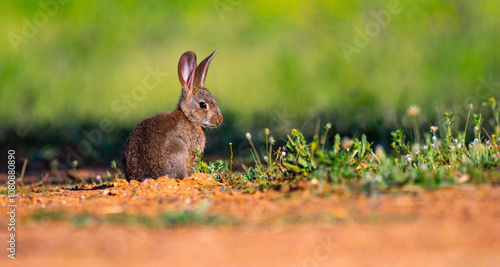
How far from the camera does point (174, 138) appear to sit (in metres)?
6.19

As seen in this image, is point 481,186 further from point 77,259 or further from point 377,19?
point 377,19

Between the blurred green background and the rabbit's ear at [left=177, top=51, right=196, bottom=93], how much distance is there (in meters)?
1.62

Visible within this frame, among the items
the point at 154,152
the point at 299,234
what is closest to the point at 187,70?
the point at 154,152

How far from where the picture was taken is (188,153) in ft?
20.6

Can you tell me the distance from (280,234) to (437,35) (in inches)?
414

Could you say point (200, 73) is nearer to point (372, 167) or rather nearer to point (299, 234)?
point (372, 167)

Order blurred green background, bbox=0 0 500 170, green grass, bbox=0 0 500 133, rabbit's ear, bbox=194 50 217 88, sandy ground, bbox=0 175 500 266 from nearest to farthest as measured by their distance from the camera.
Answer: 1. sandy ground, bbox=0 175 500 266
2. rabbit's ear, bbox=194 50 217 88
3. blurred green background, bbox=0 0 500 170
4. green grass, bbox=0 0 500 133

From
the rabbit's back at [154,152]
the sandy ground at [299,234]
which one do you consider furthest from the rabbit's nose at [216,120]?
the sandy ground at [299,234]

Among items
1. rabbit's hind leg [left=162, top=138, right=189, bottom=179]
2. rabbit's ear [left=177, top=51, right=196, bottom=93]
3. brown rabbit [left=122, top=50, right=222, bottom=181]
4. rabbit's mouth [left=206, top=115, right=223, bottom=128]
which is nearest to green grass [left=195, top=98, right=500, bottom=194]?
rabbit's hind leg [left=162, top=138, right=189, bottom=179]

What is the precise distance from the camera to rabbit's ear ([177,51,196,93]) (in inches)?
274

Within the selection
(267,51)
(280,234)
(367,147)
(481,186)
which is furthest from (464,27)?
(280,234)

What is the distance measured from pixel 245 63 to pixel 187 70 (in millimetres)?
5725

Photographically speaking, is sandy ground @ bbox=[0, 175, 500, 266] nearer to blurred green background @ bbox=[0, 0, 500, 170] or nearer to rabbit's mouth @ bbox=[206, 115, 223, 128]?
rabbit's mouth @ bbox=[206, 115, 223, 128]

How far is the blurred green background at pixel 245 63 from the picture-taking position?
30.7 feet
